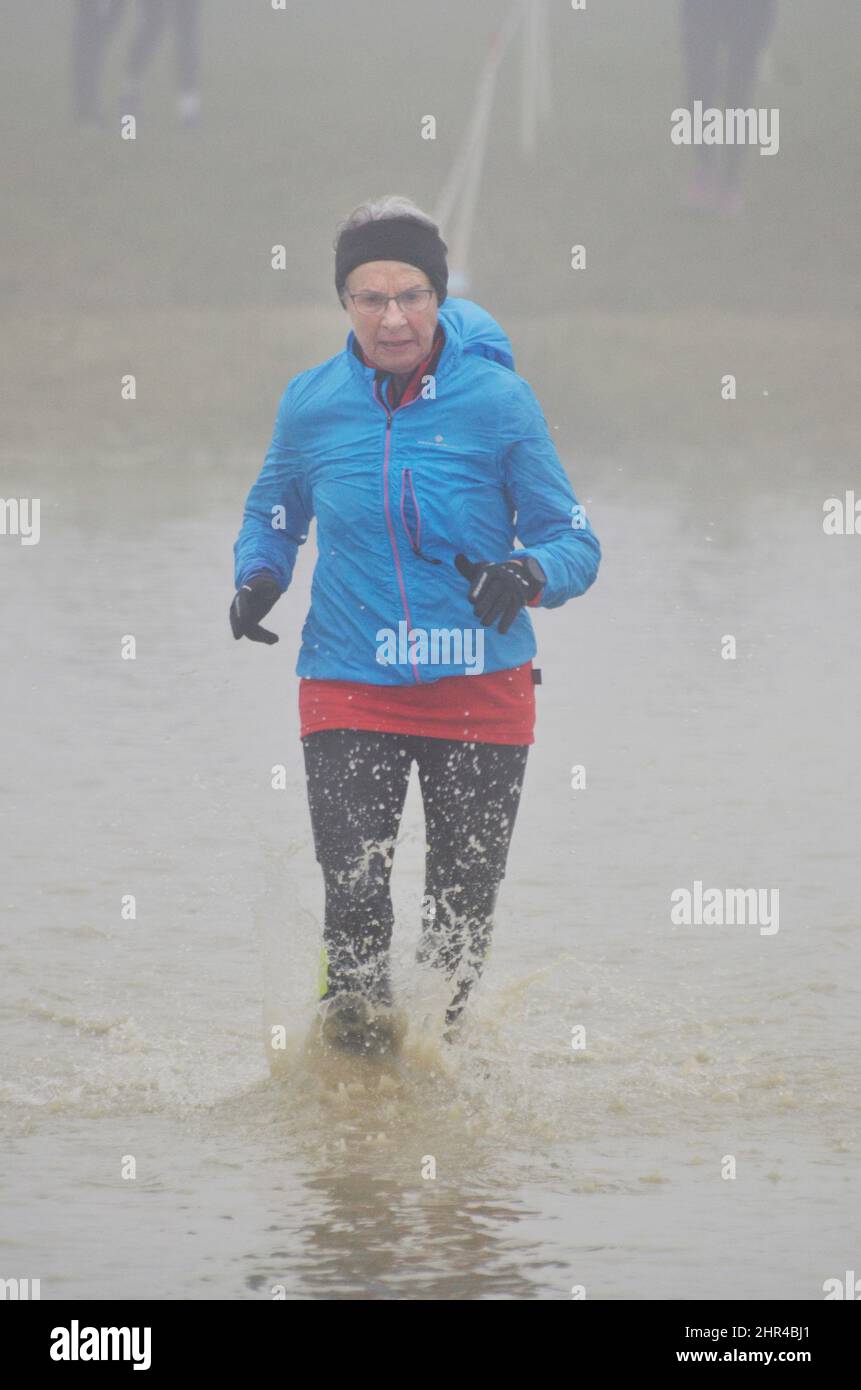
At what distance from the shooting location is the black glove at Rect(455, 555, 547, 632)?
17.4 feet

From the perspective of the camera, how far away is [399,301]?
5492mm

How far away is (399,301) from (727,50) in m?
21.9

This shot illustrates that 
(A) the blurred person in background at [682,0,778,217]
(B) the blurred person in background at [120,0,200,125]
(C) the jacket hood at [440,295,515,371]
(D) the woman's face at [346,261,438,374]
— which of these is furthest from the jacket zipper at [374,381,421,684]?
(B) the blurred person in background at [120,0,200,125]

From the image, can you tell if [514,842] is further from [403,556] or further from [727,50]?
[727,50]

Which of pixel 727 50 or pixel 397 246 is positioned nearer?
pixel 397 246

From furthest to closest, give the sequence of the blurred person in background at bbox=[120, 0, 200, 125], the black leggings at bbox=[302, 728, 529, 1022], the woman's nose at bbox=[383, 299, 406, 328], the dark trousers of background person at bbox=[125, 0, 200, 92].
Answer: the blurred person in background at bbox=[120, 0, 200, 125], the dark trousers of background person at bbox=[125, 0, 200, 92], the black leggings at bbox=[302, 728, 529, 1022], the woman's nose at bbox=[383, 299, 406, 328]

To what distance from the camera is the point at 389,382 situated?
558 centimetres

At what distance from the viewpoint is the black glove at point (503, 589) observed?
5.30 metres

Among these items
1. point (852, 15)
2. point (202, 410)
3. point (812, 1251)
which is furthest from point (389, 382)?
point (852, 15)

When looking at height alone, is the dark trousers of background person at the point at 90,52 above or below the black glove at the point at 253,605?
above

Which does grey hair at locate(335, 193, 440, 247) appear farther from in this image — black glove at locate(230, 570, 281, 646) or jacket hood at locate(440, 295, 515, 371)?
black glove at locate(230, 570, 281, 646)

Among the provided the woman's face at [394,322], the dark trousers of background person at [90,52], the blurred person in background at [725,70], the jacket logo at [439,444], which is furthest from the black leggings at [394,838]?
the dark trousers of background person at [90,52]

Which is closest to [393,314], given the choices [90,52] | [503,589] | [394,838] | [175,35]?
[503,589]

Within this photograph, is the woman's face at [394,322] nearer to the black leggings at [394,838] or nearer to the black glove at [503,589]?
the black glove at [503,589]
